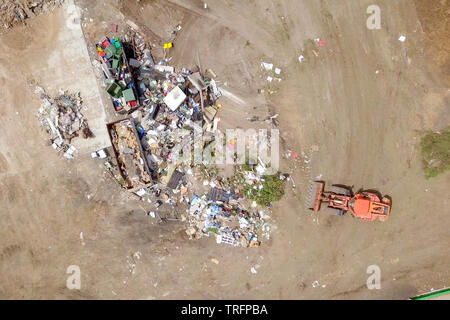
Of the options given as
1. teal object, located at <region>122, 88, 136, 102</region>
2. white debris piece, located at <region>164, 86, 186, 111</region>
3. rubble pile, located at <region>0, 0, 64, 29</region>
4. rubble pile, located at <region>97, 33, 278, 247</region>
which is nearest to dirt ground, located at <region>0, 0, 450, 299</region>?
rubble pile, located at <region>0, 0, 64, 29</region>

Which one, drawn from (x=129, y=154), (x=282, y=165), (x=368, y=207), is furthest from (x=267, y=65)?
(x=368, y=207)

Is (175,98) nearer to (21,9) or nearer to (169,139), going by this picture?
(169,139)

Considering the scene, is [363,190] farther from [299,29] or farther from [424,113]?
[299,29]

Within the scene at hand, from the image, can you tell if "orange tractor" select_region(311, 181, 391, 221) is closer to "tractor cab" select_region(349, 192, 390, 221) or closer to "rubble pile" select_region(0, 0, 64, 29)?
→ "tractor cab" select_region(349, 192, 390, 221)

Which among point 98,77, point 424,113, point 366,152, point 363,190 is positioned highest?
point 98,77

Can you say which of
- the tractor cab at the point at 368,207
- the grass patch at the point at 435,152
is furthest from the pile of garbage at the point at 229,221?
the grass patch at the point at 435,152

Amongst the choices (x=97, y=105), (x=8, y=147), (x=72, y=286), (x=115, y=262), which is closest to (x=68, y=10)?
(x=97, y=105)
